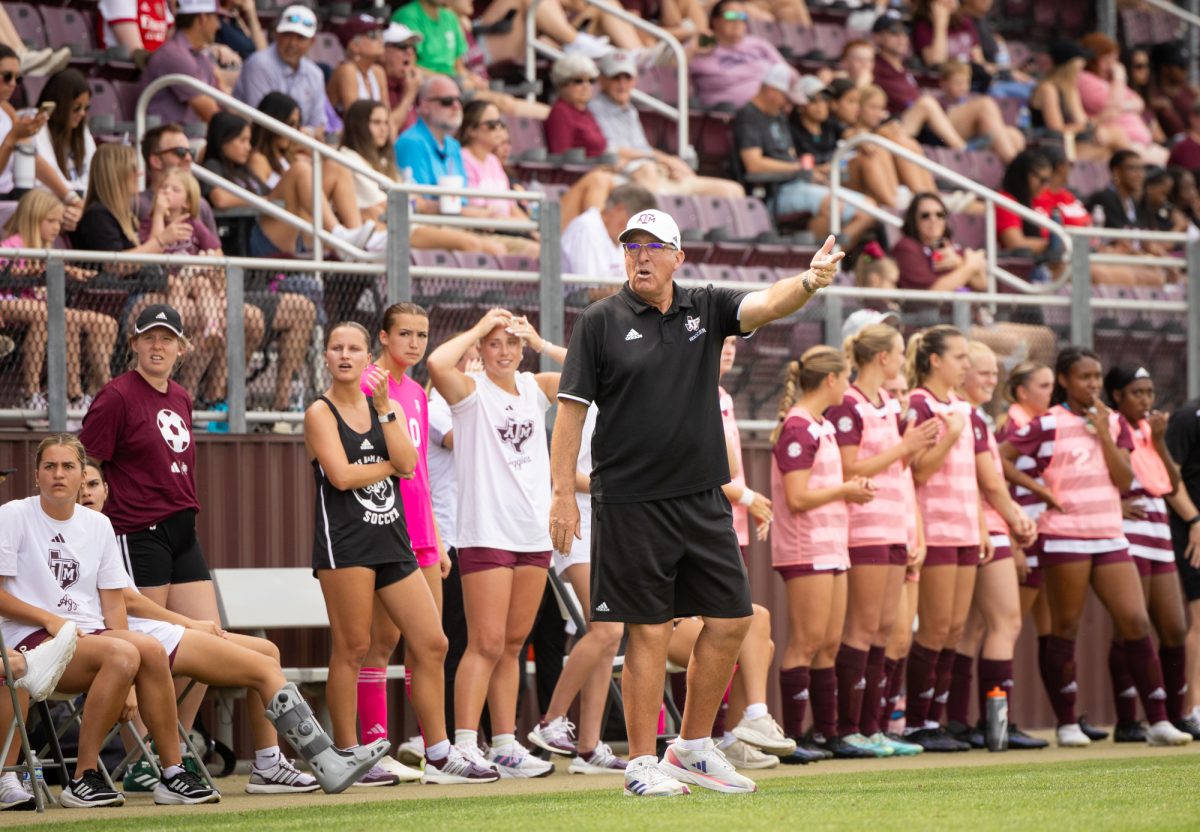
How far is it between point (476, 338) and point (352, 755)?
2.09m

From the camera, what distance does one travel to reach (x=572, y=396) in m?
7.64

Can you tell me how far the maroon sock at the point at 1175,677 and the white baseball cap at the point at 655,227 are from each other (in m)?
5.41

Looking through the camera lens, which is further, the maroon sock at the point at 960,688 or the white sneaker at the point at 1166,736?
the maroon sock at the point at 960,688

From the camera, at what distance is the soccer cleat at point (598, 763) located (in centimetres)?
974

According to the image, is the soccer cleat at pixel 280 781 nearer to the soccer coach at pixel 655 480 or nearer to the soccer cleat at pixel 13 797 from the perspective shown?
the soccer cleat at pixel 13 797

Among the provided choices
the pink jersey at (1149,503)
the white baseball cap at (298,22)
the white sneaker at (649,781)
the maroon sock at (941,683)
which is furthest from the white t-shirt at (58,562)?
the pink jersey at (1149,503)

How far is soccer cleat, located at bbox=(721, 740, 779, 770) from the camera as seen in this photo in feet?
32.7

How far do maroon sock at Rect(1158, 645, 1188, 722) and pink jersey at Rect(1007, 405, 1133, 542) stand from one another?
746mm

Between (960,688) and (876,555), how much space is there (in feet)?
4.05

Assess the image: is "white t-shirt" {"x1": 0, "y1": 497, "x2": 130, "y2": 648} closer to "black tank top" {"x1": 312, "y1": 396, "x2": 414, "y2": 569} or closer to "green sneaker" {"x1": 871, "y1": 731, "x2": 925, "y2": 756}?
"black tank top" {"x1": 312, "y1": 396, "x2": 414, "y2": 569}

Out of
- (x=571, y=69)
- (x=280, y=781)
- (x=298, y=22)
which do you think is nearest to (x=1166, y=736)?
(x=280, y=781)

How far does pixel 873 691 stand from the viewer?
35.7 ft

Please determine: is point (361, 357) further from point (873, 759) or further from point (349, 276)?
point (873, 759)

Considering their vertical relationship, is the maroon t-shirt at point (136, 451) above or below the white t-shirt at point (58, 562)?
above
